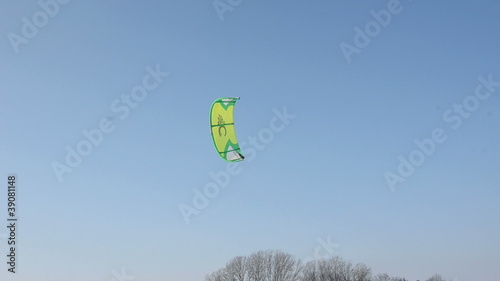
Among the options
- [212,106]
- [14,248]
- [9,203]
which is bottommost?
[14,248]

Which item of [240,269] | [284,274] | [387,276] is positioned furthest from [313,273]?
[387,276]

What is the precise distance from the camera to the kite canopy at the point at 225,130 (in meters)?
26.2

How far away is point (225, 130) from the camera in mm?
27047

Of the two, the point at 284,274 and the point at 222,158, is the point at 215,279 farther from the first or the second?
the point at 222,158

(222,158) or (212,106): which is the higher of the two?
(212,106)

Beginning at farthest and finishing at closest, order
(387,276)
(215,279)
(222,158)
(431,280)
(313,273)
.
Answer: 1. (431,280)
2. (387,276)
3. (313,273)
4. (215,279)
5. (222,158)

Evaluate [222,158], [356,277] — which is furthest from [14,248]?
[356,277]

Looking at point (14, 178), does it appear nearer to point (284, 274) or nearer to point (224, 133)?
point (224, 133)

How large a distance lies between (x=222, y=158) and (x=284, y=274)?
6232cm

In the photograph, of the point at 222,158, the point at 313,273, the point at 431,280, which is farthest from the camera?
the point at 431,280

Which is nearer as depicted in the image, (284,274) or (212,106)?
(212,106)

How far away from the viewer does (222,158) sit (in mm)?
26125

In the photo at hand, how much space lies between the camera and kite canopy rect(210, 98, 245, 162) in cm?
2625

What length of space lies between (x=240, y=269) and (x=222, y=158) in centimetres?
5992
